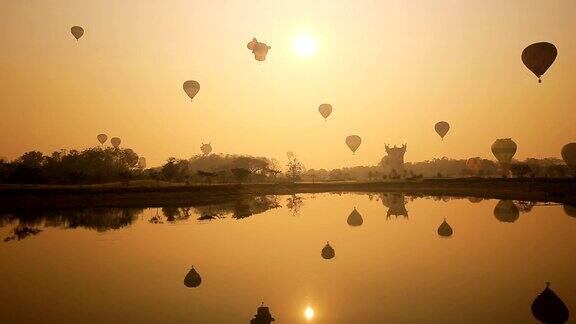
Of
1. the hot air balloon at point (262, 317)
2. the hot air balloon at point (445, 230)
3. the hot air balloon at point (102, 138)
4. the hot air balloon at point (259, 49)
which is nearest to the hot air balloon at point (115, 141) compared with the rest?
the hot air balloon at point (102, 138)

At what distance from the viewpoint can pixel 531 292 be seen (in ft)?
41.8

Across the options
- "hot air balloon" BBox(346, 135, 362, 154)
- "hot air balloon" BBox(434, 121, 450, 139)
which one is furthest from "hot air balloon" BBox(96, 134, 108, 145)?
"hot air balloon" BBox(434, 121, 450, 139)

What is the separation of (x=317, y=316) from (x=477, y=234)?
16.5 metres

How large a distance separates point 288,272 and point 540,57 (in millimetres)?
43819

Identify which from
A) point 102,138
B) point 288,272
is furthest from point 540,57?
point 102,138

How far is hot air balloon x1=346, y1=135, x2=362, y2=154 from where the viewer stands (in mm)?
105750

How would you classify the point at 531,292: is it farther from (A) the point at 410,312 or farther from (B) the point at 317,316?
(B) the point at 317,316

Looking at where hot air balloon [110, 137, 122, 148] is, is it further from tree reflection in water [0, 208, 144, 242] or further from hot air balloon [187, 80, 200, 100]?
tree reflection in water [0, 208, 144, 242]

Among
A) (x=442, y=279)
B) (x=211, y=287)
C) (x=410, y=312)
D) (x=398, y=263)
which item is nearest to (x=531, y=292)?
(x=442, y=279)

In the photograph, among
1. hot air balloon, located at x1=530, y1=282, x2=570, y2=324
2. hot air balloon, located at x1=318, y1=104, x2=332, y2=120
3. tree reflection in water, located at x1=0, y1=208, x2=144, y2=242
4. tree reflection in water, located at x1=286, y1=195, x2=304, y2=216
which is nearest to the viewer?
hot air balloon, located at x1=530, y1=282, x2=570, y2=324

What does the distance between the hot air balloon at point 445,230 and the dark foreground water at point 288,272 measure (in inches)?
19.7

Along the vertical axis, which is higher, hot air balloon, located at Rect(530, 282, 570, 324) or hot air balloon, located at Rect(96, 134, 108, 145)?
hot air balloon, located at Rect(96, 134, 108, 145)

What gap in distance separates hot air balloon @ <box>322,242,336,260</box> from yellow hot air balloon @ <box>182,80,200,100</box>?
45222 millimetres

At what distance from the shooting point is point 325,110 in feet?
253
